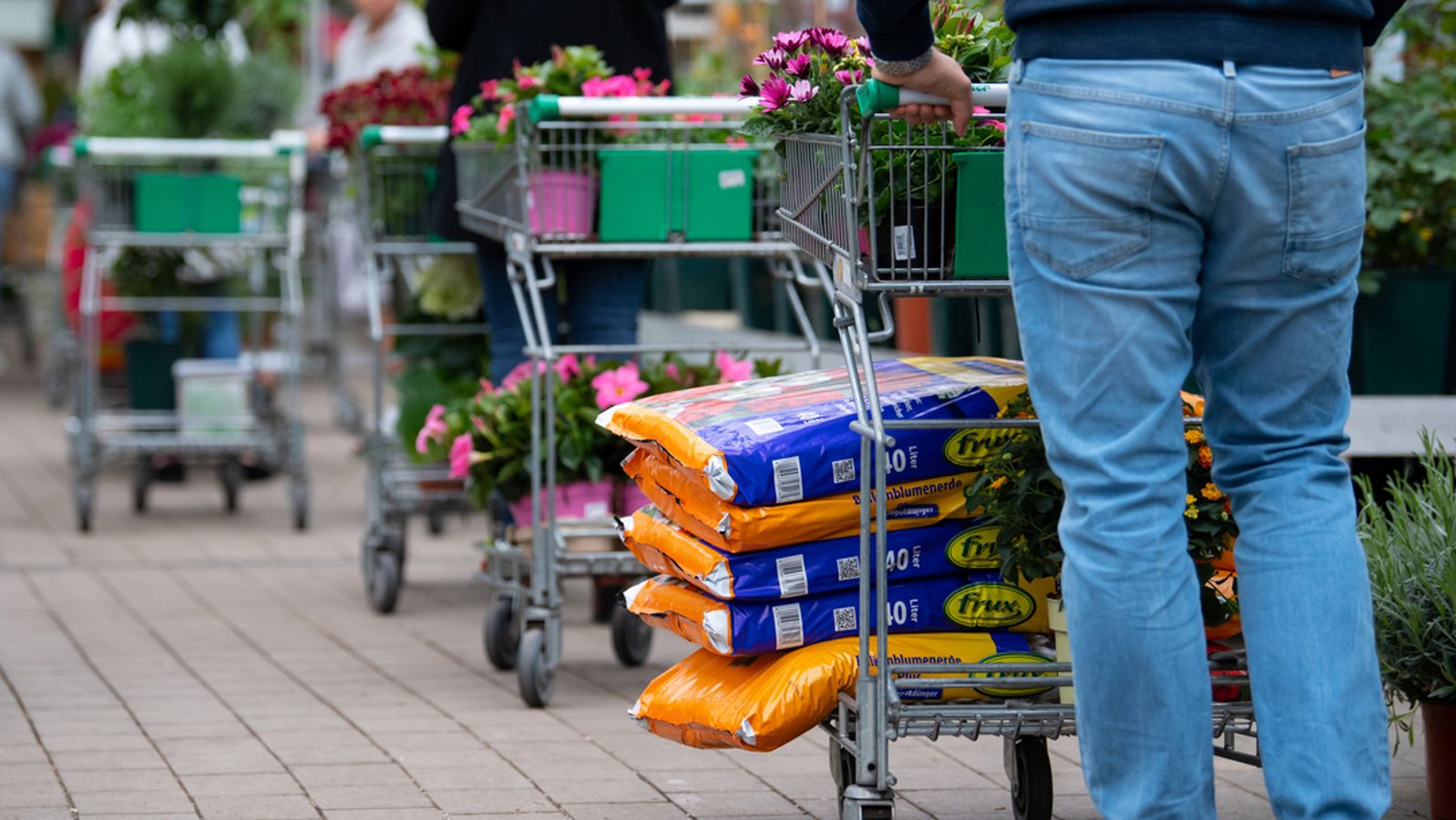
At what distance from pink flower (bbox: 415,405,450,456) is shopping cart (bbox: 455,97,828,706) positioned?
584 millimetres

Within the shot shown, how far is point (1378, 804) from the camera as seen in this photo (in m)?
2.40

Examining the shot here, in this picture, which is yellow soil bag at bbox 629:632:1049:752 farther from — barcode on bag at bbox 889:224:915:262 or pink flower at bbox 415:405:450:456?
pink flower at bbox 415:405:450:456

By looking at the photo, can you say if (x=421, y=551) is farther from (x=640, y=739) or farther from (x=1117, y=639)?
(x=1117, y=639)

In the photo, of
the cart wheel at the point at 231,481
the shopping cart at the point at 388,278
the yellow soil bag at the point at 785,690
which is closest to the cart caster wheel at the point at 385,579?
the shopping cart at the point at 388,278

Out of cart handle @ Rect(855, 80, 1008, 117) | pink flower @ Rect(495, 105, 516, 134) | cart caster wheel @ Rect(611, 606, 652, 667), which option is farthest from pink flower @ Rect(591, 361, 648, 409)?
cart handle @ Rect(855, 80, 1008, 117)

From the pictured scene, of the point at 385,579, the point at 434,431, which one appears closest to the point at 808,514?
the point at 434,431

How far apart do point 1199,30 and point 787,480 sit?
40.1 inches

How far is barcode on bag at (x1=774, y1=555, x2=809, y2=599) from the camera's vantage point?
3104mm

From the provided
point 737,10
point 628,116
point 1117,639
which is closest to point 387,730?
point 628,116

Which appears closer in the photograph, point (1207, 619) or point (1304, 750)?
point (1304, 750)

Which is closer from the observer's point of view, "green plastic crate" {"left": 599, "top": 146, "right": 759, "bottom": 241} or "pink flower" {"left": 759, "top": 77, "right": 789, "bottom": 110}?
"pink flower" {"left": 759, "top": 77, "right": 789, "bottom": 110}

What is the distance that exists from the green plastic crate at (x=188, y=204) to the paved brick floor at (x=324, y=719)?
3.82 ft

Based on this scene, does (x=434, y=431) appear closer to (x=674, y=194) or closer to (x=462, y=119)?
(x=462, y=119)

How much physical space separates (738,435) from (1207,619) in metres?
0.76
